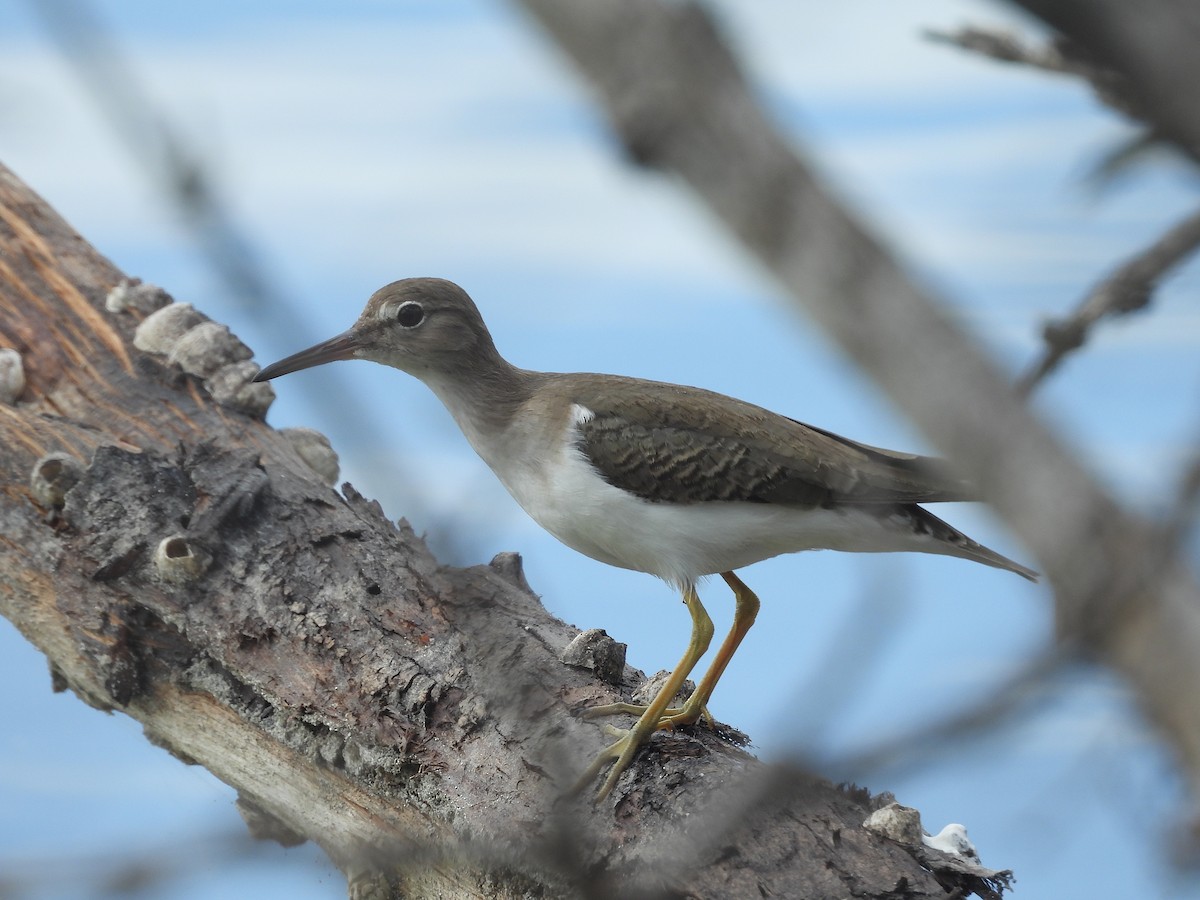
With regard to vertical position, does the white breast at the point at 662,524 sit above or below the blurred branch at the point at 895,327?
above

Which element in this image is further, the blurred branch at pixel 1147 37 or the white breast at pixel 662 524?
the white breast at pixel 662 524

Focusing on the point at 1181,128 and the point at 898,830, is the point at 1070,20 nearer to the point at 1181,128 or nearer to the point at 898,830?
the point at 1181,128

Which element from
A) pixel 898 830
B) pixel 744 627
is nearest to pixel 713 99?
pixel 898 830

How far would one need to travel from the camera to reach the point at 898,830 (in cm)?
400

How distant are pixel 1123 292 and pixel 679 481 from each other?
2776 millimetres

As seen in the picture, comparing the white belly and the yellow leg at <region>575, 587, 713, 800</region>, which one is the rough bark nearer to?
the yellow leg at <region>575, 587, 713, 800</region>

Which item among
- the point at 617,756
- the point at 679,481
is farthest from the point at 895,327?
the point at 679,481

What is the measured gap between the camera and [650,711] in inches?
176

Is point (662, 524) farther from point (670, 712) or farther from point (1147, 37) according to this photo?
point (1147, 37)

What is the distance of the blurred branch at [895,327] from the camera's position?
117cm

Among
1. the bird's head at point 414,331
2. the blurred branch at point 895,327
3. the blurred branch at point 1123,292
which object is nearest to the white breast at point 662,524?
the bird's head at point 414,331

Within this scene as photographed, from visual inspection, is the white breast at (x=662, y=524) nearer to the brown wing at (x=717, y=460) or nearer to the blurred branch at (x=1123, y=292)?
the brown wing at (x=717, y=460)

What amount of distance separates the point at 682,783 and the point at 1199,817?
10.1 ft

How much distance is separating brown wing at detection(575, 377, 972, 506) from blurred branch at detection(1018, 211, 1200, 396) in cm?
256
